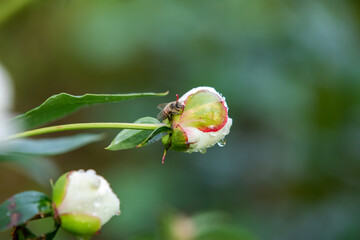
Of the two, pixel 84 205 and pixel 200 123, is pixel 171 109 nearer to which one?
pixel 200 123

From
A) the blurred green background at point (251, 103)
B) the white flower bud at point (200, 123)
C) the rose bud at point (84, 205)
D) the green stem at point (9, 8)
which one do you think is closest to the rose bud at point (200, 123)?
the white flower bud at point (200, 123)

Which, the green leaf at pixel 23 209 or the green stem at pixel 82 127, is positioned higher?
the green stem at pixel 82 127

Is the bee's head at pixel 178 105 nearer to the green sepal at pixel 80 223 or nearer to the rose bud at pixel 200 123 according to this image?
the rose bud at pixel 200 123

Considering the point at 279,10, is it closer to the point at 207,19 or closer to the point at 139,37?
the point at 207,19

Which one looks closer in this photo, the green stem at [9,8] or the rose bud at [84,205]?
the rose bud at [84,205]

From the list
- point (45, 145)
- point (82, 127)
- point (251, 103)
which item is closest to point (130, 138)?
point (82, 127)

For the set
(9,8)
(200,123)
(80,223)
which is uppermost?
(9,8)
